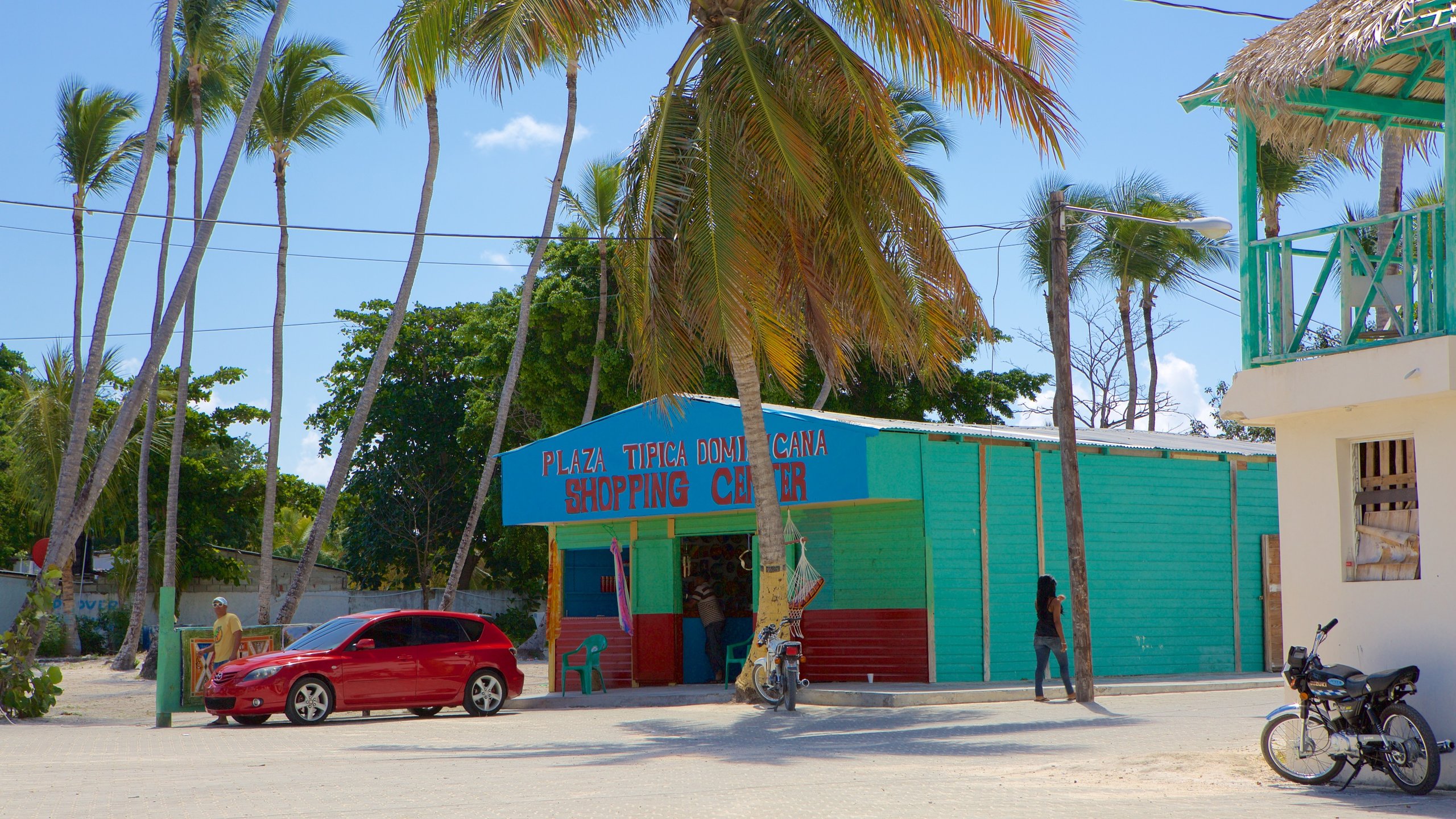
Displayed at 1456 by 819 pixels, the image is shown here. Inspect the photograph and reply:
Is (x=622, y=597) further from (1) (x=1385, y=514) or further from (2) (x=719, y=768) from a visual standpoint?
(1) (x=1385, y=514)

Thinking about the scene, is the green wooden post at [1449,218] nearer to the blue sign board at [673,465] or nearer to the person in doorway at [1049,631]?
the person in doorway at [1049,631]

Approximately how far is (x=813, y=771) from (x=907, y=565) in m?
8.52

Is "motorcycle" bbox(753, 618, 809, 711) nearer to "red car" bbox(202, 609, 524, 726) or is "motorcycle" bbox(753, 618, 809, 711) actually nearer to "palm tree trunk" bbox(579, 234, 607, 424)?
"red car" bbox(202, 609, 524, 726)

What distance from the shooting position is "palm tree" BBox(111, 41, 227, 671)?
87.5 feet

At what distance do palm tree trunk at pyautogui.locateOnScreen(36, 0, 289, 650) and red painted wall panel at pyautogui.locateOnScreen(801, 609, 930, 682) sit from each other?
36.4 ft

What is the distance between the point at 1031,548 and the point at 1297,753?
10.0 meters

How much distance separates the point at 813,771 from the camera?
10219 mm

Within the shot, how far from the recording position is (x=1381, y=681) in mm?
8789

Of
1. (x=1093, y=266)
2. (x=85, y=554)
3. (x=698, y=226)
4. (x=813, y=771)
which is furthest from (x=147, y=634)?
(x=813, y=771)

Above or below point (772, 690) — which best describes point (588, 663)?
below

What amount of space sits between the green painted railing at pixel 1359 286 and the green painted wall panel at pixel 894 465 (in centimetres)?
781

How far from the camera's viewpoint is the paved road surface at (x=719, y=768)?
859 centimetres

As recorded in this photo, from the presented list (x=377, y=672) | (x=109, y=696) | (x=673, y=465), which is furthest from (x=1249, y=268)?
(x=109, y=696)

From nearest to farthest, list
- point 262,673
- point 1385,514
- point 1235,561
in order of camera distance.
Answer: point 1385,514 → point 262,673 → point 1235,561
